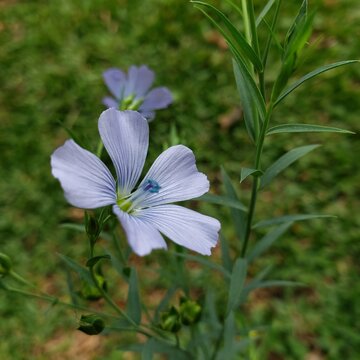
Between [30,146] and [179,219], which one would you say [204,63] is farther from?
[179,219]

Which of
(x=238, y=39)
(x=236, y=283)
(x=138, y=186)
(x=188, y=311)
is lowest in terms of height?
(x=188, y=311)

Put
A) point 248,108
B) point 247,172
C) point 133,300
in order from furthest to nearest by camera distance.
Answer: point 133,300 → point 248,108 → point 247,172

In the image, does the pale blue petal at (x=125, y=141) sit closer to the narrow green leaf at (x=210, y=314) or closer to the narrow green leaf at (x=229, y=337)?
the narrow green leaf at (x=229, y=337)

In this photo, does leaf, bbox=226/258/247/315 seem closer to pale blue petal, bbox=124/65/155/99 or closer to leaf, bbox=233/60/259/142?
leaf, bbox=233/60/259/142

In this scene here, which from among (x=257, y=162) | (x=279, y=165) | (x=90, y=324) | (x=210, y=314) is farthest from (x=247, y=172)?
(x=210, y=314)

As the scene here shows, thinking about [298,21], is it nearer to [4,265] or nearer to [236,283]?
[236,283]

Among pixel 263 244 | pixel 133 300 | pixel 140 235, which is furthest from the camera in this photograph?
pixel 263 244

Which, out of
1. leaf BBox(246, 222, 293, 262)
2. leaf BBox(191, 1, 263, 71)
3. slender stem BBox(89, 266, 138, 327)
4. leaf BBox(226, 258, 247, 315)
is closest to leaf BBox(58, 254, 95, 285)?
slender stem BBox(89, 266, 138, 327)

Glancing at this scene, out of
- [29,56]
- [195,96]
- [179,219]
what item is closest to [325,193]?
[195,96]
